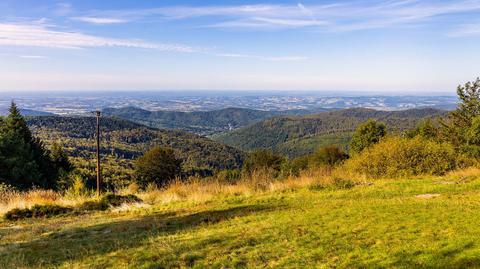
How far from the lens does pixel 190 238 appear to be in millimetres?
7465

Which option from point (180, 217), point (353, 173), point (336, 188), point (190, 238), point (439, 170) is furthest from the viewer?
point (353, 173)

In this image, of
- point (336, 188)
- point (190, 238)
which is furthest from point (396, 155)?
point (190, 238)

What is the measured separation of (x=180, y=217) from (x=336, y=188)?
6.62m

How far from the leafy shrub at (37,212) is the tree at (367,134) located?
38.9 meters

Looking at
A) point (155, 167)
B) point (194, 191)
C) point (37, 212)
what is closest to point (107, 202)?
point (37, 212)

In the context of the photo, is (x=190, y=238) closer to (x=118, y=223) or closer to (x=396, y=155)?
(x=118, y=223)

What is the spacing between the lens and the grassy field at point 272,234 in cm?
566

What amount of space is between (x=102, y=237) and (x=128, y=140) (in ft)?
559

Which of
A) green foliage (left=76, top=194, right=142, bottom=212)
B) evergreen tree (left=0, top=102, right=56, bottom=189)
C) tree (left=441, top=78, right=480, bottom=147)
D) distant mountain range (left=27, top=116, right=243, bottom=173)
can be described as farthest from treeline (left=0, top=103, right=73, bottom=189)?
distant mountain range (left=27, top=116, right=243, bottom=173)

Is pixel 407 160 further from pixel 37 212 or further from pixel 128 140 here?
pixel 128 140

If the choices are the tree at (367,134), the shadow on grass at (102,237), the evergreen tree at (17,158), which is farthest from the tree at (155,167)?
the shadow on grass at (102,237)

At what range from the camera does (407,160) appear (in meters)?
17.5

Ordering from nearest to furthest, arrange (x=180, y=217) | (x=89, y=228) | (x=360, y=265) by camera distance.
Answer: (x=360, y=265) → (x=89, y=228) → (x=180, y=217)

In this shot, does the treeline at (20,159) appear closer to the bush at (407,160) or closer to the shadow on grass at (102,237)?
the shadow on grass at (102,237)
